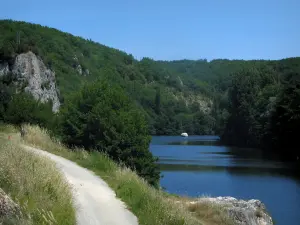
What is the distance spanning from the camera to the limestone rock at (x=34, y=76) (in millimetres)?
62109

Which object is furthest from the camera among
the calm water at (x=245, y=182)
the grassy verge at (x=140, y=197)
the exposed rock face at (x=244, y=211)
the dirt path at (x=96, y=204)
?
the calm water at (x=245, y=182)

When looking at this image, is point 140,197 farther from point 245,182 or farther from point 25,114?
point 245,182

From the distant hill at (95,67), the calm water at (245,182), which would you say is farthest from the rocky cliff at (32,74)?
the calm water at (245,182)

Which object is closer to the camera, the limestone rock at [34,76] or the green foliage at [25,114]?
the green foliage at [25,114]

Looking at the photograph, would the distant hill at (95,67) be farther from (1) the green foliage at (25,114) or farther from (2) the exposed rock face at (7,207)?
(2) the exposed rock face at (7,207)

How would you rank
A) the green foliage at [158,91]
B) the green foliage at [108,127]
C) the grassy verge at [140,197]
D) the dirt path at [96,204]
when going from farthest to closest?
the green foliage at [158,91] < the green foliage at [108,127] < the grassy verge at [140,197] < the dirt path at [96,204]

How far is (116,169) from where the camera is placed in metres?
13.3

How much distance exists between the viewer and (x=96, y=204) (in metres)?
9.23

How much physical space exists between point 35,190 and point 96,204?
1.88 meters

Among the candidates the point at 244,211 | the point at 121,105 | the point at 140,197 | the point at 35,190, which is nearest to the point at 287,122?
the point at 121,105

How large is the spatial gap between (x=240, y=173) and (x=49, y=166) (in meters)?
39.5

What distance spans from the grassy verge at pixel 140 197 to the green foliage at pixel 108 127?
5.72 meters

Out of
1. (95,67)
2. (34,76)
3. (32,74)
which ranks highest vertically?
(95,67)

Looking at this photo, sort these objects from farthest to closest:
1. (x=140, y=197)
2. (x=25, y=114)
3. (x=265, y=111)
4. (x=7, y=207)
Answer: (x=265, y=111), (x=25, y=114), (x=140, y=197), (x=7, y=207)
